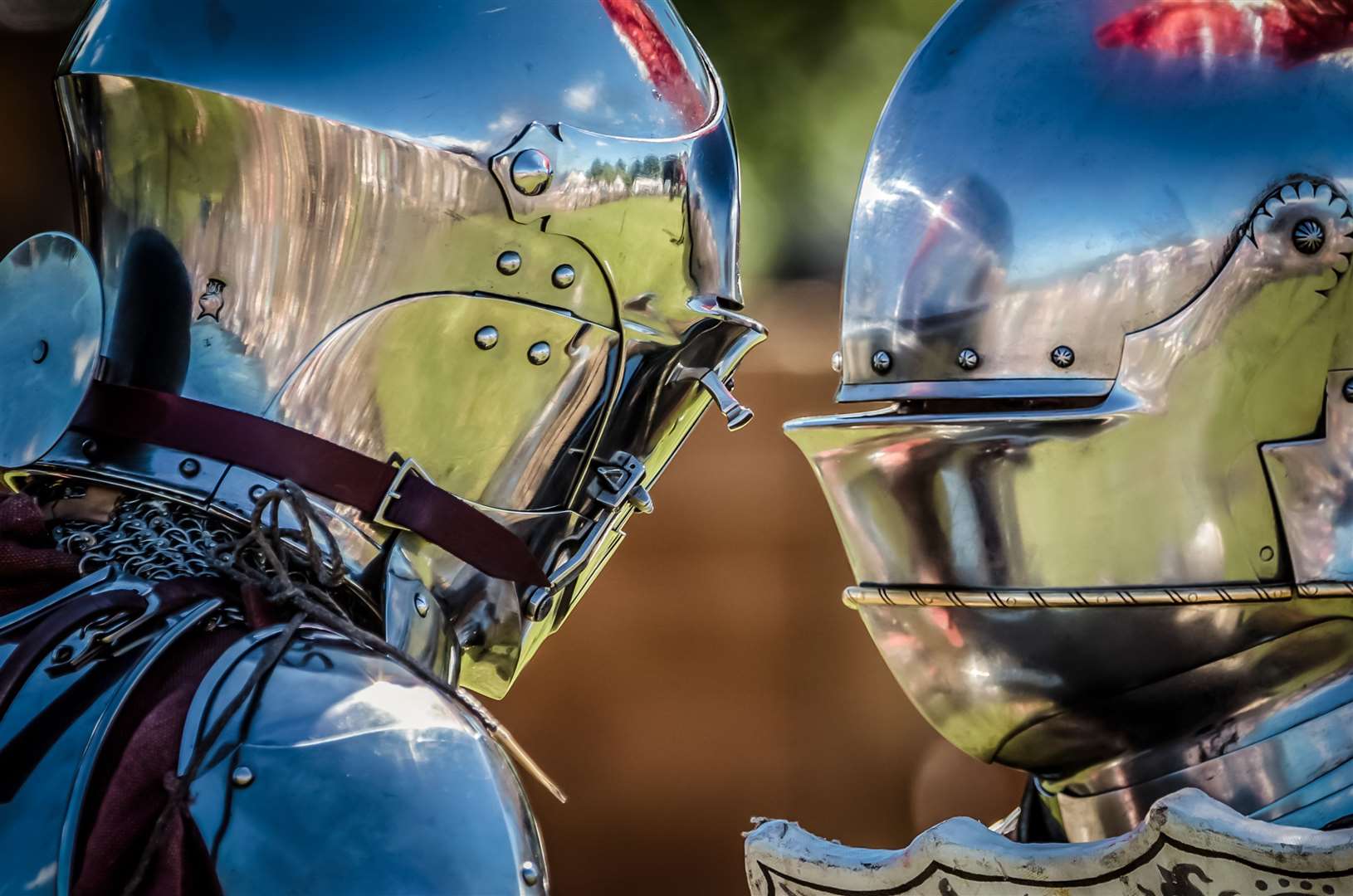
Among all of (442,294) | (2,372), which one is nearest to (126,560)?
(2,372)

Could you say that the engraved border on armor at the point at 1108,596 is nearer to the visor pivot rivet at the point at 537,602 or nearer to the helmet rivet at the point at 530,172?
the visor pivot rivet at the point at 537,602

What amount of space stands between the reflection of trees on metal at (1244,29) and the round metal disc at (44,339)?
4.60ft

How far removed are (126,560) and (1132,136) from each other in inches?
55.2

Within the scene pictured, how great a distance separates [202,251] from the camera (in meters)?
2.45

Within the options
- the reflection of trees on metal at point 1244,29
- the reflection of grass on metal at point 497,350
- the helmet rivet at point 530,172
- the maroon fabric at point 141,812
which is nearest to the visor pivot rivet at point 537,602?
the reflection of grass on metal at point 497,350

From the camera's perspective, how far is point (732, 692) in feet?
27.1

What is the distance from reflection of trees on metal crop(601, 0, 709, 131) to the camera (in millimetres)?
2715

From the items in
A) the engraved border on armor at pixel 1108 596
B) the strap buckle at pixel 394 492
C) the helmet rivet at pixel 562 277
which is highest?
the helmet rivet at pixel 562 277

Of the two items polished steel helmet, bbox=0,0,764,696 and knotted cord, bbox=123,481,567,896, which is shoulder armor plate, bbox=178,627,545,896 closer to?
knotted cord, bbox=123,481,567,896

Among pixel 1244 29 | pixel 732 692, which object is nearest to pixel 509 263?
pixel 1244 29

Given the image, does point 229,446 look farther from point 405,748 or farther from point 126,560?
point 405,748

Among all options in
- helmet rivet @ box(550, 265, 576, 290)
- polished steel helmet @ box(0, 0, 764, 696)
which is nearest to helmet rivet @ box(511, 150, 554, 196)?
polished steel helmet @ box(0, 0, 764, 696)

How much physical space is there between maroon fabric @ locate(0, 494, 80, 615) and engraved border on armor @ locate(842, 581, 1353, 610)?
111 cm

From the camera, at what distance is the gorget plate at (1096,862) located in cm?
218
